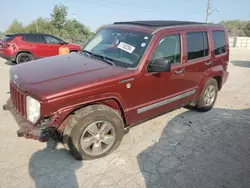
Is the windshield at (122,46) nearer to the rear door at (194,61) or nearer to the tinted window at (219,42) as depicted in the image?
the rear door at (194,61)

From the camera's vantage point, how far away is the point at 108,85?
2.89 meters

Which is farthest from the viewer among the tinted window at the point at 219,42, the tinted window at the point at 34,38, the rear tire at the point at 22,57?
the tinted window at the point at 34,38

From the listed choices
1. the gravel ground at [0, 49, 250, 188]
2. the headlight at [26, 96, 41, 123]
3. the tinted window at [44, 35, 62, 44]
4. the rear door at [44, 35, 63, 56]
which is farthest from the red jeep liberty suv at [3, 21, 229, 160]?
the tinted window at [44, 35, 62, 44]

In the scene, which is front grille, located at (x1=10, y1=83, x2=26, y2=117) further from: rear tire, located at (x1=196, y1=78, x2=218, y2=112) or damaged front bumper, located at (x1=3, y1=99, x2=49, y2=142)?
rear tire, located at (x1=196, y1=78, x2=218, y2=112)

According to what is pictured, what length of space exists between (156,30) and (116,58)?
2.67ft

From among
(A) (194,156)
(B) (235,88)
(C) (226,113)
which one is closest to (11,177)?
(A) (194,156)

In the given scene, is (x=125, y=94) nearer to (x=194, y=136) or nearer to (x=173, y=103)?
(x=173, y=103)

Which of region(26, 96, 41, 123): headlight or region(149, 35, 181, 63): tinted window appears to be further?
region(149, 35, 181, 63): tinted window

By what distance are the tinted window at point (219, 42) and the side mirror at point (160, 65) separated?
215cm

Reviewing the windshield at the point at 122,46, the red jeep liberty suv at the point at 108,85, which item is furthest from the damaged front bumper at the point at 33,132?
the windshield at the point at 122,46

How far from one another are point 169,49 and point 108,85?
1.42 metres

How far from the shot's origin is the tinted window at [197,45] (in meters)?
3.98

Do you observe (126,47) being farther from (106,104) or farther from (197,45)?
(197,45)

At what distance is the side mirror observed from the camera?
10.2 feet
